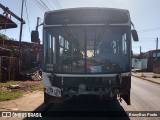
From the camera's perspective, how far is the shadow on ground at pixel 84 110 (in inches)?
372

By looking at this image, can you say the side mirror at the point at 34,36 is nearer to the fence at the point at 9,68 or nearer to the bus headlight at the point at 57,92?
the bus headlight at the point at 57,92

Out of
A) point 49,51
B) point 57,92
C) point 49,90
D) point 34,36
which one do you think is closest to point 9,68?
point 34,36

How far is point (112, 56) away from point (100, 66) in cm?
51

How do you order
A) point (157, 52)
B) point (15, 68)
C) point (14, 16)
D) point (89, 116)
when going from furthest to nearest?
1. point (157, 52)
2. point (14, 16)
3. point (15, 68)
4. point (89, 116)

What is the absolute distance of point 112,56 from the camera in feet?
Answer: 32.2

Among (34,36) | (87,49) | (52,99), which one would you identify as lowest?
(52,99)

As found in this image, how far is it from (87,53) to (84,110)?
7.33ft

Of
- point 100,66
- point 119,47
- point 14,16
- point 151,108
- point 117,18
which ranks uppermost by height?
point 14,16

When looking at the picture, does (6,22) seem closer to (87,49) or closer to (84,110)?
(84,110)

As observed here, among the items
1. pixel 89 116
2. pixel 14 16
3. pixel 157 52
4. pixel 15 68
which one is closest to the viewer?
pixel 89 116

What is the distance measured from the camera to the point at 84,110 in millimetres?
10766

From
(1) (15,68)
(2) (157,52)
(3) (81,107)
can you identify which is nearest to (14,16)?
(1) (15,68)

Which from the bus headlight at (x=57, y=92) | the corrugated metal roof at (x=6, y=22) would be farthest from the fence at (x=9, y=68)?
the bus headlight at (x=57, y=92)

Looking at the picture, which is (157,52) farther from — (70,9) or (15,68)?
(70,9)
